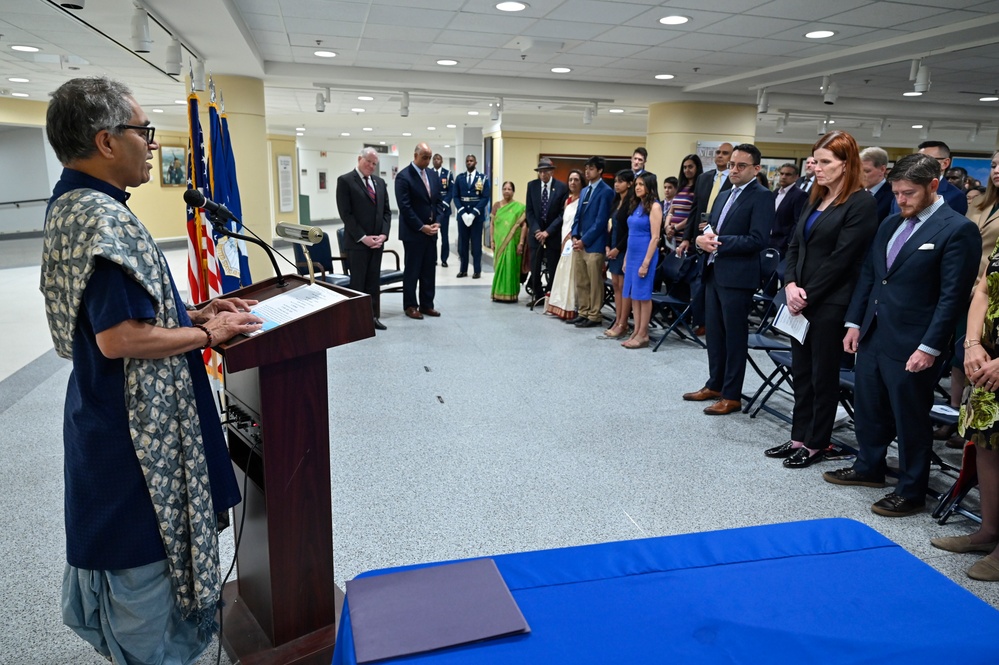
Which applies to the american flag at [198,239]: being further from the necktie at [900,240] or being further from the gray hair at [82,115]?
the necktie at [900,240]

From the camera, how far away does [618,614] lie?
120cm

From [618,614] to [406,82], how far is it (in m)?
A: 8.82

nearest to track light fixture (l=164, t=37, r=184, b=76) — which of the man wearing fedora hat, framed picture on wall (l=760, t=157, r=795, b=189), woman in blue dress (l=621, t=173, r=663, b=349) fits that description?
the man wearing fedora hat

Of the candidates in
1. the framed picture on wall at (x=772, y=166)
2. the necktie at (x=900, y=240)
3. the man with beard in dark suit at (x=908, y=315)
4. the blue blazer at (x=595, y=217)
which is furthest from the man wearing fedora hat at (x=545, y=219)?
the framed picture on wall at (x=772, y=166)

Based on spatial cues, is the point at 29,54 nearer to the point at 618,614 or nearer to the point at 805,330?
the point at 805,330

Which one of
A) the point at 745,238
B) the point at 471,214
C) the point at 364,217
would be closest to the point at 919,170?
the point at 745,238

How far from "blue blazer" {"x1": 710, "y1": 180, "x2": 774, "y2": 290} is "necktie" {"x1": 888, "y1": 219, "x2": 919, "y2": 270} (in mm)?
961

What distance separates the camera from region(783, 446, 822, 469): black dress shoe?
3.55 meters

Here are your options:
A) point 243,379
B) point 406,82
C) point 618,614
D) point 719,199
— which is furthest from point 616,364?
point 406,82

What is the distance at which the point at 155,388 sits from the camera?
1.49 metres

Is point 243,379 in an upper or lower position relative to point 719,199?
lower

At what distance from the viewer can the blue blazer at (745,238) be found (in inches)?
154

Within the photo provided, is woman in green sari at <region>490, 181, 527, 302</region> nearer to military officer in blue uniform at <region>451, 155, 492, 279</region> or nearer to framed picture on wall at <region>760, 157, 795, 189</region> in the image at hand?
military officer in blue uniform at <region>451, 155, 492, 279</region>

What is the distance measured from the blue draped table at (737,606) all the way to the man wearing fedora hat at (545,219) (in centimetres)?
622
